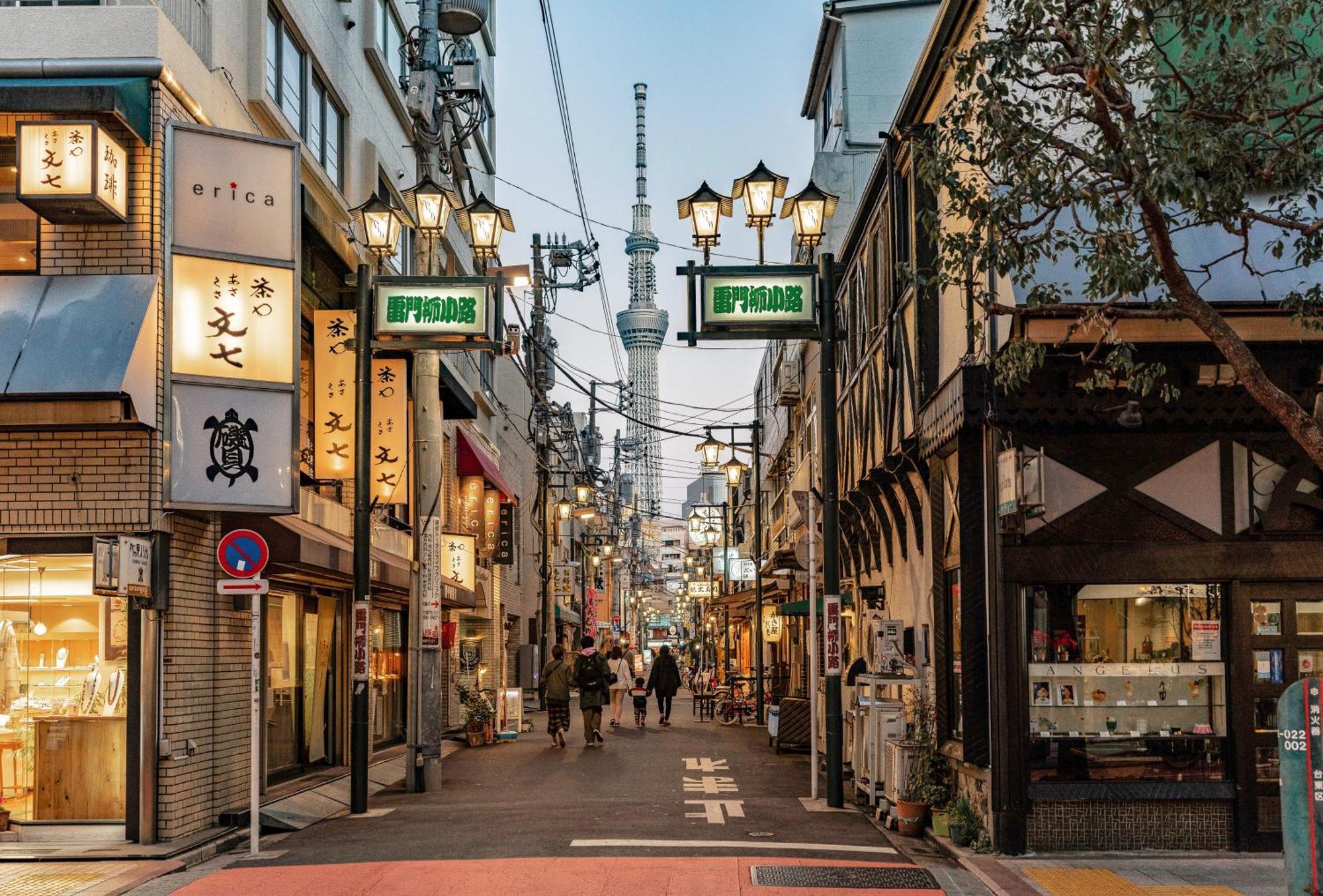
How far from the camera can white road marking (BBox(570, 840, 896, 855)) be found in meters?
13.1

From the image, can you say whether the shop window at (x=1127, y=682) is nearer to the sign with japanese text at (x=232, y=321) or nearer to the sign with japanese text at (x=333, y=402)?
the sign with japanese text at (x=232, y=321)

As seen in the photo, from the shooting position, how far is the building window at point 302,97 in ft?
60.9

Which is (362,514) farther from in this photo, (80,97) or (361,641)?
(80,97)

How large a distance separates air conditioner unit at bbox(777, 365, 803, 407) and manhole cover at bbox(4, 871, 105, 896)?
92.0 feet

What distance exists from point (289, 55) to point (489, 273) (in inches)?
157

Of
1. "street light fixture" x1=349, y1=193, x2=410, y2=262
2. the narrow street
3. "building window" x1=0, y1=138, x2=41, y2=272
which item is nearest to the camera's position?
the narrow street

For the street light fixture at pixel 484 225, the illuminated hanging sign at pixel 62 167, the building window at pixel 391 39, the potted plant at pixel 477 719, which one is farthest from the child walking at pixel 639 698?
the illuminated hanging sign at pixel 62 167

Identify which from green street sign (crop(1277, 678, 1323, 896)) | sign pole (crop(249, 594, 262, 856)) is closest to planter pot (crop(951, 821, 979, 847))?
green street sign (crop(1277, 678, 1323, 896))

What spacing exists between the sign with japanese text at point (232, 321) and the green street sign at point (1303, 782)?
1016 cm

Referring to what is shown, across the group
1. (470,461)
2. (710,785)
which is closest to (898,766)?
(710,785)

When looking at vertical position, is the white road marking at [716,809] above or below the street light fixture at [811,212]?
below

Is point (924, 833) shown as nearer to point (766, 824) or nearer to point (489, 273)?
point (766, 824)

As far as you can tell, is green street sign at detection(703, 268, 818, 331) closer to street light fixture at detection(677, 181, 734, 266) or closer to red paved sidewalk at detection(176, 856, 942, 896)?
street light fixture at detection(677, 181, 734, 266)

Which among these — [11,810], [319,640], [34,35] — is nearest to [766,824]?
[11,810]
